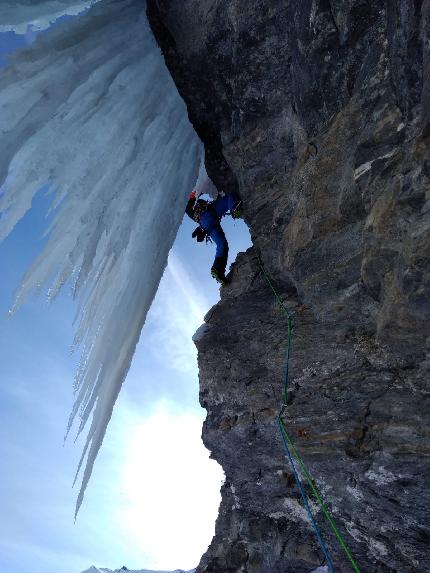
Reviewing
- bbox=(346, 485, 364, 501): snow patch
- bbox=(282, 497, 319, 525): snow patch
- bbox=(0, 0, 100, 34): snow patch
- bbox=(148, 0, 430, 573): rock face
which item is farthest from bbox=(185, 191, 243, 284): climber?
bbox=(346, 485, 364, 501): snow patch

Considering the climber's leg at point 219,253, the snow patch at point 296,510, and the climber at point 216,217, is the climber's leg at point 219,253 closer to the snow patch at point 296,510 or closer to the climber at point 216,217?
the climber at point 216,217

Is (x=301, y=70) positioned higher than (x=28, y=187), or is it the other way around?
(x=28, y=187)

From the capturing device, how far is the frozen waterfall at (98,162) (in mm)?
5605

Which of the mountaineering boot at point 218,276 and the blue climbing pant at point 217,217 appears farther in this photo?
the blue climbing pant at point 217,217

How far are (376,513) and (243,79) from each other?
4.94m

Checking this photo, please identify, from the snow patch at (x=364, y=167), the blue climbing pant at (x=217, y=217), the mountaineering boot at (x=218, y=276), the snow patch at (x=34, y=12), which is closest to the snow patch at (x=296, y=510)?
the mountaineering boot at (x=218, y=276)

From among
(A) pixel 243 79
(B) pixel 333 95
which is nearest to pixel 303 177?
(B) pixel 333 95

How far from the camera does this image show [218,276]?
6.32 metres

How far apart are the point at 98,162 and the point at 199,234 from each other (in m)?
1.96

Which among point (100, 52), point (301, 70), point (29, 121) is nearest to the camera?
point (301, 70)

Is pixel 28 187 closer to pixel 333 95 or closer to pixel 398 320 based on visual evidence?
pixel 333 95

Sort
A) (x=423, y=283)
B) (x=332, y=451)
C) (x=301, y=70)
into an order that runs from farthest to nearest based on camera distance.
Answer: (x=301, y=70) → (x=332, y=451) → (x=423, y=283)

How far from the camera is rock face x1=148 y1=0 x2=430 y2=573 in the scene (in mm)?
3428

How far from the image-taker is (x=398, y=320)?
341 cm
